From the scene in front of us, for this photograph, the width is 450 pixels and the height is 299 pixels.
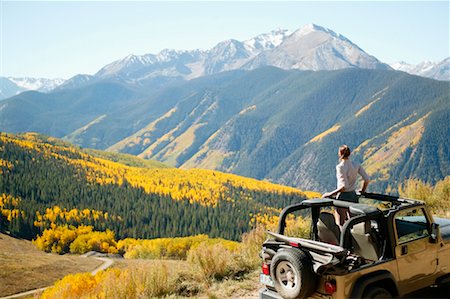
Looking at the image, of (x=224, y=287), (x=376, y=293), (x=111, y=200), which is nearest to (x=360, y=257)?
(x=376, y=293)

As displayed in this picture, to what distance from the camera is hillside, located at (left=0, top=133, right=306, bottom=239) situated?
457 ft

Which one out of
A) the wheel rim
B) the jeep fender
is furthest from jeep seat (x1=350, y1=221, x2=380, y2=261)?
the wheel rim

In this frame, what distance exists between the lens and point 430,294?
862 centimetres

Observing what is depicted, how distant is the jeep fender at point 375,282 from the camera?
22.6 ft

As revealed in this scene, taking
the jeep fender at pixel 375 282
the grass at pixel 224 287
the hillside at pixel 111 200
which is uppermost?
the jeep fender at pixel 375 282

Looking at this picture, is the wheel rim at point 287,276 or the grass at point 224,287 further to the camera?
the grass at point 224,287

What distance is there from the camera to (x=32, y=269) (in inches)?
2953

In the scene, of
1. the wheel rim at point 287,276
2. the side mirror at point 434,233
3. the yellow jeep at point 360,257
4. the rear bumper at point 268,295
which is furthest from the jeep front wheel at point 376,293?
the side mirror at point 434,233

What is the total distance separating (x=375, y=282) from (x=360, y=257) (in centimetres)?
46

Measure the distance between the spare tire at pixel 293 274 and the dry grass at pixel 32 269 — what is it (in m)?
64.2

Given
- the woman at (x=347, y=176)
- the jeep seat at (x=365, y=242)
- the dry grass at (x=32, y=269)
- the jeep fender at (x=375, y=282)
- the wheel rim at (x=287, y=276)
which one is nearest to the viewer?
the jeep fender at (x=375, y=282)

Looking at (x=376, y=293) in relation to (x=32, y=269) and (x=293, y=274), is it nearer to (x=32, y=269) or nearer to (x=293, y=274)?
(x=293, y=274)

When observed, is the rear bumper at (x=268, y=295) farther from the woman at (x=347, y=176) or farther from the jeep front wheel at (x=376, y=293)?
the woman at (x=347, y=176)

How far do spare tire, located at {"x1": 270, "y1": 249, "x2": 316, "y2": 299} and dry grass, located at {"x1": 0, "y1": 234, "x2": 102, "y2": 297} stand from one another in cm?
6419
